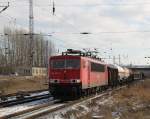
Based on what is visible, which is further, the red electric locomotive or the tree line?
the tree line

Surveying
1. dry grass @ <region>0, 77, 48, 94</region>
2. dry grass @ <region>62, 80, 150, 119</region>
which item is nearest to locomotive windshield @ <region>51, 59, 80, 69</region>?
dry grass @ <region>62, 80, 150, 119</region>

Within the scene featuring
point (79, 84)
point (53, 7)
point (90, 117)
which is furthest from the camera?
point (53, 7)

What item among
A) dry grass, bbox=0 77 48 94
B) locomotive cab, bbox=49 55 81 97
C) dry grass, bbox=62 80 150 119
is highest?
locomotive cab, bbox=49 55 81 97

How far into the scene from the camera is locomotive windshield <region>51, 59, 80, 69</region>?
2936 centimetres

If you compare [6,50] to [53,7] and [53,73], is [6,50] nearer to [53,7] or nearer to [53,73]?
[53,7]

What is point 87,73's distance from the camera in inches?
1229

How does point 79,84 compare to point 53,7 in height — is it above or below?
below

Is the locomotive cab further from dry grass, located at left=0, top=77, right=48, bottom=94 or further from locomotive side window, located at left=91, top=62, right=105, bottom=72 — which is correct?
dry grass, located at left=0, top=77, right=48, bottom=94

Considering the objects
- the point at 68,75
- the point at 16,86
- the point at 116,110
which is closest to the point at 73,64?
the point at 68,75

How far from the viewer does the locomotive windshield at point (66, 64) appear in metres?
29.4

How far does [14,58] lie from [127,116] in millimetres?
126302

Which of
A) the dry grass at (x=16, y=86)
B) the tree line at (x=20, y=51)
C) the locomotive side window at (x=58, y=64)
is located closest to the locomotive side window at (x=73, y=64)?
the locomotive side window at (x=58, y=64)

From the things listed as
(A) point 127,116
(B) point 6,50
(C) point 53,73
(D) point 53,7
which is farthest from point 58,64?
(B) point 6,50

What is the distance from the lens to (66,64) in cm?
2959
